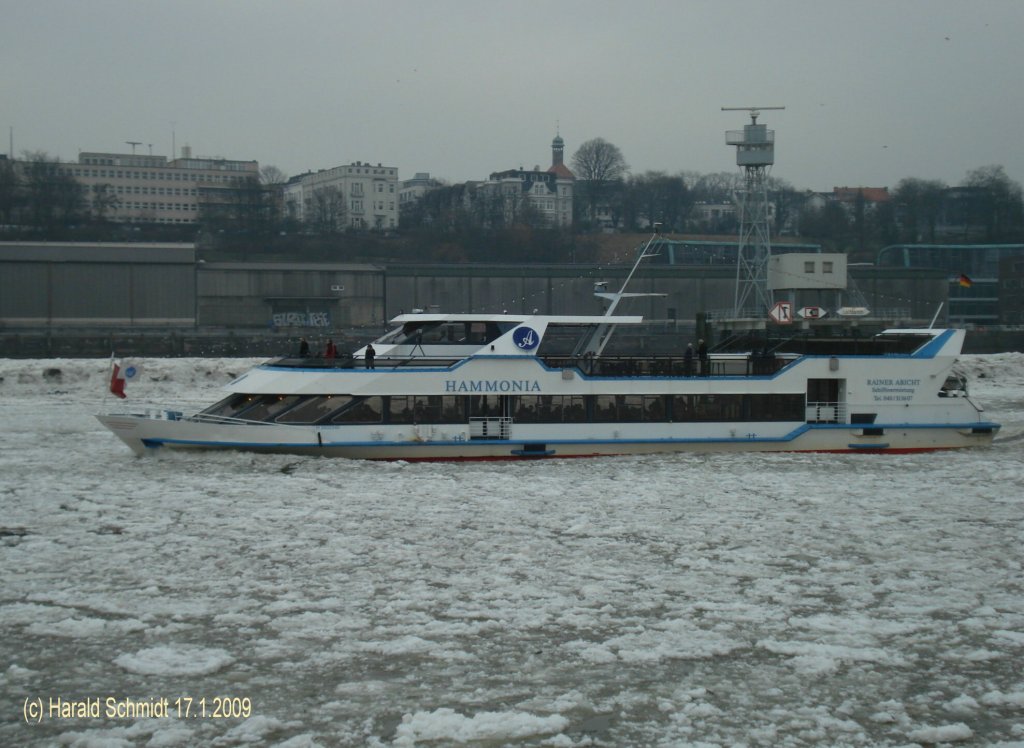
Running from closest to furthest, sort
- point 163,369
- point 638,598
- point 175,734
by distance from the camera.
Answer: point 175,734
point 638,598
point 163,369

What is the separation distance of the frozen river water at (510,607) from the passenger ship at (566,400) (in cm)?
184

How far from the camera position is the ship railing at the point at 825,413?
2559cm

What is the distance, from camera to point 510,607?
12445 mm

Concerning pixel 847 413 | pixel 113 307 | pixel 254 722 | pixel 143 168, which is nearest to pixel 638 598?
pixel 254 722

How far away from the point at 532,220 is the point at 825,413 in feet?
272

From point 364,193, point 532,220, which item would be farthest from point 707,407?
point 364,193

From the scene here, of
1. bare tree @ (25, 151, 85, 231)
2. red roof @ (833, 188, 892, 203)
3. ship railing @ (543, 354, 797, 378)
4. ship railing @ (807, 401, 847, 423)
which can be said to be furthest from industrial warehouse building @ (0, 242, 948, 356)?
red roof @ (833, 188, 892, 203)

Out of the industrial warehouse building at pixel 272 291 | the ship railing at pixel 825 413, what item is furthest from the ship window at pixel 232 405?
the industrial warehouse building at pixel 272 291

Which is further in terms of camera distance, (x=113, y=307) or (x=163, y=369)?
(x=113, y=307)

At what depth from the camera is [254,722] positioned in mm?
9195

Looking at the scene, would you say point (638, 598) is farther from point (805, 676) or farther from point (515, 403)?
point (515, 403)

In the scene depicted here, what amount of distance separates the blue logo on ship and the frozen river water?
363 centimetres

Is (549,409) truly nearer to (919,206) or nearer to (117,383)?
(117,383)

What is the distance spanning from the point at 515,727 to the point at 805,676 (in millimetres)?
2936
